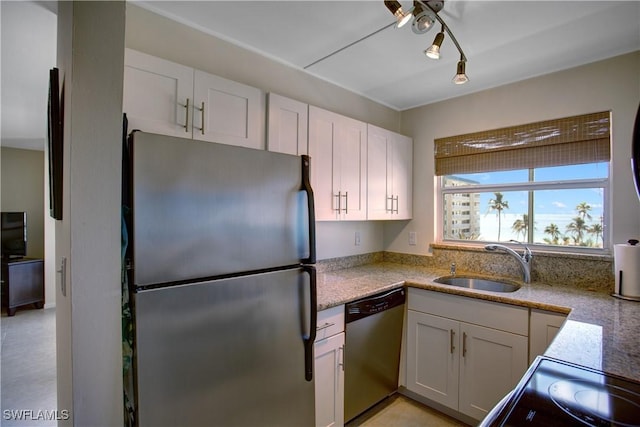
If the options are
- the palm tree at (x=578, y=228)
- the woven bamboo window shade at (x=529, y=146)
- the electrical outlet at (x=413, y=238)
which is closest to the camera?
the woven bamboo window shade at (x=529, y=146)

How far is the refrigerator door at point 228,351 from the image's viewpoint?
1.06 metres

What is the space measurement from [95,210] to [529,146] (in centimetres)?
257

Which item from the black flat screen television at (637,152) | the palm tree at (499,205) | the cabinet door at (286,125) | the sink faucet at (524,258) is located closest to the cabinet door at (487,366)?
the sink faucet at (524,258)

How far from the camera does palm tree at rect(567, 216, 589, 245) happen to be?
2.14 m

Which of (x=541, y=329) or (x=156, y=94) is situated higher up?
(x=156, y=94)

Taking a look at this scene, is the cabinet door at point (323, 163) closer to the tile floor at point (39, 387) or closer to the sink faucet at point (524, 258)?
the sink faucet at point (524, 258)

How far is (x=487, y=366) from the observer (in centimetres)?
188

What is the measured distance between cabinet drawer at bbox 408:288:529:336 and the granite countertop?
0.05 m

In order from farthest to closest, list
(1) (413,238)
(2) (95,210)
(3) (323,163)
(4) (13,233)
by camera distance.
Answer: (4) (13,233) → (1) (413,238) → (3) (323,163) → (2) (95,210)

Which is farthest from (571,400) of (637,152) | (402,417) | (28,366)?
(28,366)

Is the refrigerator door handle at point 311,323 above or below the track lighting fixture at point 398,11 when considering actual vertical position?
below

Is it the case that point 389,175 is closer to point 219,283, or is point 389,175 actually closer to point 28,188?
point 219,283

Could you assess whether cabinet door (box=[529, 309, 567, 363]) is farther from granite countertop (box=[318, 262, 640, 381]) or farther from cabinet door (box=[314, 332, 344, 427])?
cabinet door (box=[314, 332, 344, 427])

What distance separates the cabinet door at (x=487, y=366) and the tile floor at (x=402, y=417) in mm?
180
